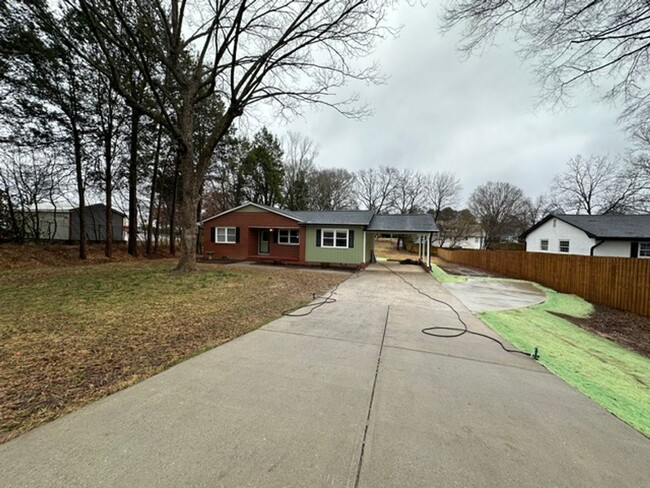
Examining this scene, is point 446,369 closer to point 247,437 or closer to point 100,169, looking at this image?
point 247,437

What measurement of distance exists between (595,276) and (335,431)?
37.6 feet

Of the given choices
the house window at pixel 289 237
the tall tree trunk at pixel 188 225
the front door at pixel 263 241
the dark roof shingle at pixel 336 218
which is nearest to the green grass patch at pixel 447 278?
the dark roof shingle at pixel 336 218

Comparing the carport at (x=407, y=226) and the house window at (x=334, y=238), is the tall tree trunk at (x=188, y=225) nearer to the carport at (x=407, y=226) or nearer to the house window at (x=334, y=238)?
the house window at (x=334, y=238)

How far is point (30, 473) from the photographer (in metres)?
1.59

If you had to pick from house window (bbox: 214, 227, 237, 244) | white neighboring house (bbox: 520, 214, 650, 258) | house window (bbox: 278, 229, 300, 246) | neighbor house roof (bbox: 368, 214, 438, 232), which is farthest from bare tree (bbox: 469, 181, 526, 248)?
house window (bbox: 214, 227, 237, 244)

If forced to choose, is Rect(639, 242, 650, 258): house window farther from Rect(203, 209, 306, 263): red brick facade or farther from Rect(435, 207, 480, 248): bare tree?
Rect(203, 209, 306, 263): red brick facade

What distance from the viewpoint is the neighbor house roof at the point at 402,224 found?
602 inches

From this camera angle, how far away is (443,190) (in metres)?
38.2

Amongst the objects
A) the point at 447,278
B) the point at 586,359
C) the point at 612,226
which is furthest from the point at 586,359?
the point at 612,226

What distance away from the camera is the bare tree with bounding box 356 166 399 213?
1537 inches

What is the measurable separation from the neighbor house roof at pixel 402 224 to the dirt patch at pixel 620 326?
805cm

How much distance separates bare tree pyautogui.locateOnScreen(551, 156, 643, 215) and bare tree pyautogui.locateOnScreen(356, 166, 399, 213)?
790 inches

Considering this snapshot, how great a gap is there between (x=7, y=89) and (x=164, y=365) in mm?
16537

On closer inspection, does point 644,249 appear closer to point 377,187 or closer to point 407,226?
point 407,226
